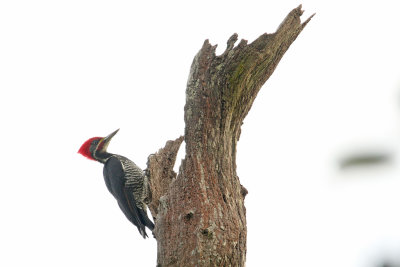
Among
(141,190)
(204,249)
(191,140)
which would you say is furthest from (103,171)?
(204,249)

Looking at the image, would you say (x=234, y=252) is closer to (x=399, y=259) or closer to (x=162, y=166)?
(x=162, y=166)

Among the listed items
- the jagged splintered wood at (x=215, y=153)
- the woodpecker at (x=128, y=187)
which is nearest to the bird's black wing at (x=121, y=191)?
the woodpecker at (x=128, y=187)

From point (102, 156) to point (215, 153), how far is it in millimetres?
3435

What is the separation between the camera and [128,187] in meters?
5.16

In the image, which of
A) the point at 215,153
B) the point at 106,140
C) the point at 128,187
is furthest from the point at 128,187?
the point at 215,153

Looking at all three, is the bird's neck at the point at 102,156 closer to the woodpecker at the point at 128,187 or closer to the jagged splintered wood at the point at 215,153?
the woodpecker at the point at 128,187

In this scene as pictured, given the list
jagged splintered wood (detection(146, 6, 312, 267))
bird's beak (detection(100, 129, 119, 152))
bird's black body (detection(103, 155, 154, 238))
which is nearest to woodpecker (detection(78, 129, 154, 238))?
bird's black body (detection(103, 155, 154, 238))

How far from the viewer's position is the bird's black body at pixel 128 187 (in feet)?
16.1

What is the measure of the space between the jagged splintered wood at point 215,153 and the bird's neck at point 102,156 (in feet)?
10.5

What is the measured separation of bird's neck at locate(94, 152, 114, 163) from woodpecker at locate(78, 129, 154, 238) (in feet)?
0.27

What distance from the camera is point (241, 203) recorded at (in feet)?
9.57

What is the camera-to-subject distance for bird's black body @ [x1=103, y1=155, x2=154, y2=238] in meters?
4.91

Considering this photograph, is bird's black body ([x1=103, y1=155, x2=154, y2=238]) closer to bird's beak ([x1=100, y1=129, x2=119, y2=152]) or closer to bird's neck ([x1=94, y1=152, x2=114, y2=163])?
bird's neck ([x1=94, y1=152, x2=114, y2=163])

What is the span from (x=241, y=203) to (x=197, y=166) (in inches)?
14.2
